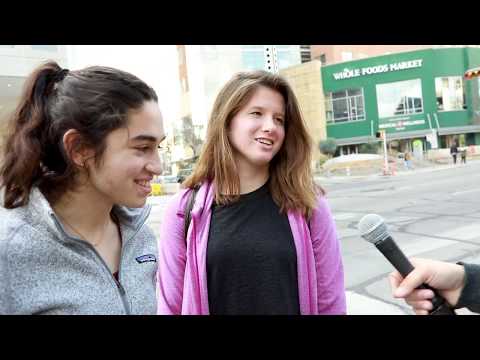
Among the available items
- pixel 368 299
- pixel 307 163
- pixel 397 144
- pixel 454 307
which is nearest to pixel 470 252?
pixel 368 299

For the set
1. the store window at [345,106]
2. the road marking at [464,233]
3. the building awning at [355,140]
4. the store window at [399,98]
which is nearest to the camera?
the road marking at [464,233]

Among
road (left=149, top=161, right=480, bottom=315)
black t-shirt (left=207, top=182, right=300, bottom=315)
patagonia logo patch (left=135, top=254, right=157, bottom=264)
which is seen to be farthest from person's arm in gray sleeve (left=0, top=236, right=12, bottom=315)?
road (left=149, top=161, right=480, bottom=315)

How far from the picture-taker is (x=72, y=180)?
101 cm

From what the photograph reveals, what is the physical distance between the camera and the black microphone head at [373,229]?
80 cm

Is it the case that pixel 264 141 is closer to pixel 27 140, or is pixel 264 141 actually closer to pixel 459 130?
pixel 27 140

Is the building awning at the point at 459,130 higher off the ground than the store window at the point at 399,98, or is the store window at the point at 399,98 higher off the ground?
the store window at the point at 399,98

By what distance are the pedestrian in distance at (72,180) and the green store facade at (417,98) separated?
1115 inches

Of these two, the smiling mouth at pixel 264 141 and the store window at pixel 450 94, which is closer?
the smiling mouth at pixel 264 141

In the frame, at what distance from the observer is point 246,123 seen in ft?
5.00

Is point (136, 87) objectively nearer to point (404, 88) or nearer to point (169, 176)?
point (169, 176)

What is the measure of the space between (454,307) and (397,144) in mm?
29461

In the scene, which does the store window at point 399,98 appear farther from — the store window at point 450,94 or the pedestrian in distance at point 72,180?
the pedestrian in distance at point 72,180

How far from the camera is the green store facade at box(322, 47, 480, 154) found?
2700cm

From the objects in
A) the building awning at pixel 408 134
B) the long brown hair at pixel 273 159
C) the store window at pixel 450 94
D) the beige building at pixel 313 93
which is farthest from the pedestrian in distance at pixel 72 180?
the store window at pixel 450 94
